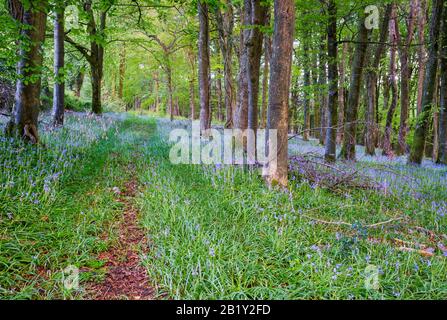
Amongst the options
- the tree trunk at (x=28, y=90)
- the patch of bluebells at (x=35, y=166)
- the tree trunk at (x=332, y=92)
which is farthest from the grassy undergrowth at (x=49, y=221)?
the tree trunk at (x=332, y=92)

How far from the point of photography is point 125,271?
3084mm

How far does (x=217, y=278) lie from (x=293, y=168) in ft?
14.7

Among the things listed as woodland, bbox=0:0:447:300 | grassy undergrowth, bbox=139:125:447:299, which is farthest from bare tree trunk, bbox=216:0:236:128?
grassy undergrowth, bbox=139:125:447:299

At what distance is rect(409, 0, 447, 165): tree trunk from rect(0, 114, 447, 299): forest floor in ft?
16.7

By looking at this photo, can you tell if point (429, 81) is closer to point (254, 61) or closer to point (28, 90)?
point (254, 61)

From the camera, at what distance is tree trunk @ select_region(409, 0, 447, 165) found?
1004 centimetres

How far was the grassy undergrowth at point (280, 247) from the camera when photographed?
260 cm

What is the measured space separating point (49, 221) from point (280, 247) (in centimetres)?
305

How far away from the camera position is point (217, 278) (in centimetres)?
262

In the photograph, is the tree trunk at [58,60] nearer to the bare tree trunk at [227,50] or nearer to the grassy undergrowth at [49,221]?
the grassy undergrowth at [49,221]
